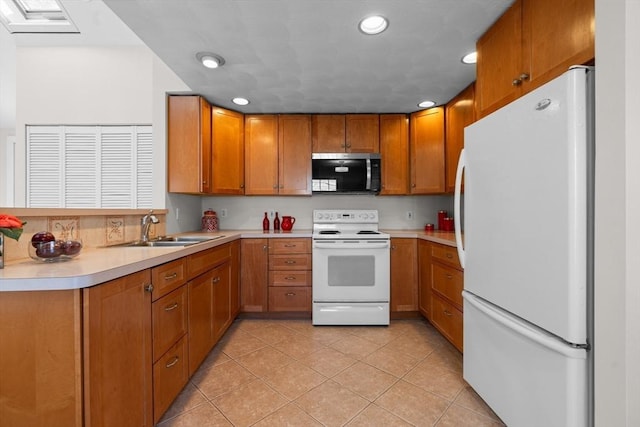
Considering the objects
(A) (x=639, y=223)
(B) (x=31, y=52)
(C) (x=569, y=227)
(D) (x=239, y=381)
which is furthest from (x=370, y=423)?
(B) (x=31, y=52)

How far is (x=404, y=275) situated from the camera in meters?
2.65

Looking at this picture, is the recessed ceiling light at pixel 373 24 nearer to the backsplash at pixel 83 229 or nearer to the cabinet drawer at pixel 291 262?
the cabinet drawer at pixel 291 262

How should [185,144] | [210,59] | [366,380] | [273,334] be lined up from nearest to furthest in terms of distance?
[366,380], [210,59], [273,334], [185,144]

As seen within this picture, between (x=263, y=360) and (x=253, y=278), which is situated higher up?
(x=253, y=278)

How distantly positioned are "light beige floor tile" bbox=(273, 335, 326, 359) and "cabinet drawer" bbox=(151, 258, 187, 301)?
1025 millimetres

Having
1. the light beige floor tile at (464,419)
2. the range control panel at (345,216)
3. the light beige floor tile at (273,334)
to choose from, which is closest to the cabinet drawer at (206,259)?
the light beige floor tile at (273,334)

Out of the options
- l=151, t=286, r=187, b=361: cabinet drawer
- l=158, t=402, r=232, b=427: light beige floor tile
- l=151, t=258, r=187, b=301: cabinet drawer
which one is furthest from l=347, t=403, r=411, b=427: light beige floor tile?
l=151, t=258, r=187, b=301: cabinet drawer

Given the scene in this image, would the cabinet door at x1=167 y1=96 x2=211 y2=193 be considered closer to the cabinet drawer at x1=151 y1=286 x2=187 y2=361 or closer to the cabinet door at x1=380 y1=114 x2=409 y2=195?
the cabinet drawer at x1=151 y1=286 x2=187 y2=361

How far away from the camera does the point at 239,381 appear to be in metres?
1.67

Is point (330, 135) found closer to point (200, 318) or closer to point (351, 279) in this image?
point (351, 279)

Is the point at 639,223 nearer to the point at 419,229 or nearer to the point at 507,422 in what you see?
the point at 507,422

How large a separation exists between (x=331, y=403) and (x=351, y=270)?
1.21 meters

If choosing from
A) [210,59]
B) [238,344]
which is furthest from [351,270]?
[210,59]

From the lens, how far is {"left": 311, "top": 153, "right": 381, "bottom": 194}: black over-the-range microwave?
289cm
